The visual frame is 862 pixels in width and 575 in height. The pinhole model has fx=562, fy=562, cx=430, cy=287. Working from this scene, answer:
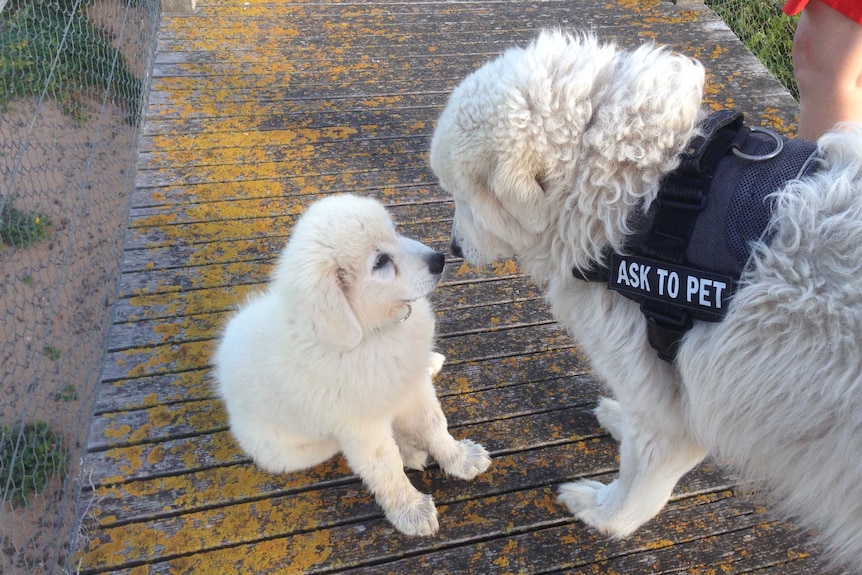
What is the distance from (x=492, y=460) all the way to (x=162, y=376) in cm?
151

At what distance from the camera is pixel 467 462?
2246 millimetres

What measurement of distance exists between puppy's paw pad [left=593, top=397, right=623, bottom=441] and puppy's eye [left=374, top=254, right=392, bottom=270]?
1.21 m

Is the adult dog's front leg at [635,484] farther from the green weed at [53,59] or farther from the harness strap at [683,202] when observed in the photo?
the green weed at [53,59]

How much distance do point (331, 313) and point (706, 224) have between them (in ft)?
3.41

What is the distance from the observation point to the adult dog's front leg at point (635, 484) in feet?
5.76

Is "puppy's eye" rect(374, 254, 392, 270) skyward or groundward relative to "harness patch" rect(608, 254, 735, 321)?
groundward

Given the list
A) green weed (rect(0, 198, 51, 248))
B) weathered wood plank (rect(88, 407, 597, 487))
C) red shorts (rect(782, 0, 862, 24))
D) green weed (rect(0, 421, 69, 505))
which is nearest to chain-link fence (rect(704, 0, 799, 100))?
red shorts (rect(782, 0, 862, 24))

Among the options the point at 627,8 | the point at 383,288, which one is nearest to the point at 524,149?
the point at 383,288

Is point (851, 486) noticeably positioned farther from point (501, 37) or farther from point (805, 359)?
point (501, 37)

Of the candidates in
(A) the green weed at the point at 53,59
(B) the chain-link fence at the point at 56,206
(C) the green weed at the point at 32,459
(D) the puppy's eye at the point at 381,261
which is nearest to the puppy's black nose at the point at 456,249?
(D) the puppy's eye at the point at 381,261

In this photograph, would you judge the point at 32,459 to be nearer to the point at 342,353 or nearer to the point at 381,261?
the point at 342,353

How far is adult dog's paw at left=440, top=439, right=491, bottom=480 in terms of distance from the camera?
2.23 m

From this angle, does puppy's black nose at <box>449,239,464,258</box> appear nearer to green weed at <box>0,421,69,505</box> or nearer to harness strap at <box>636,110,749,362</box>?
harness strap at <box>636,110,749,362</box>

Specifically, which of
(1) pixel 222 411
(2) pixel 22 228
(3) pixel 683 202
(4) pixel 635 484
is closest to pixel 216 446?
(1) pixel 222 411
